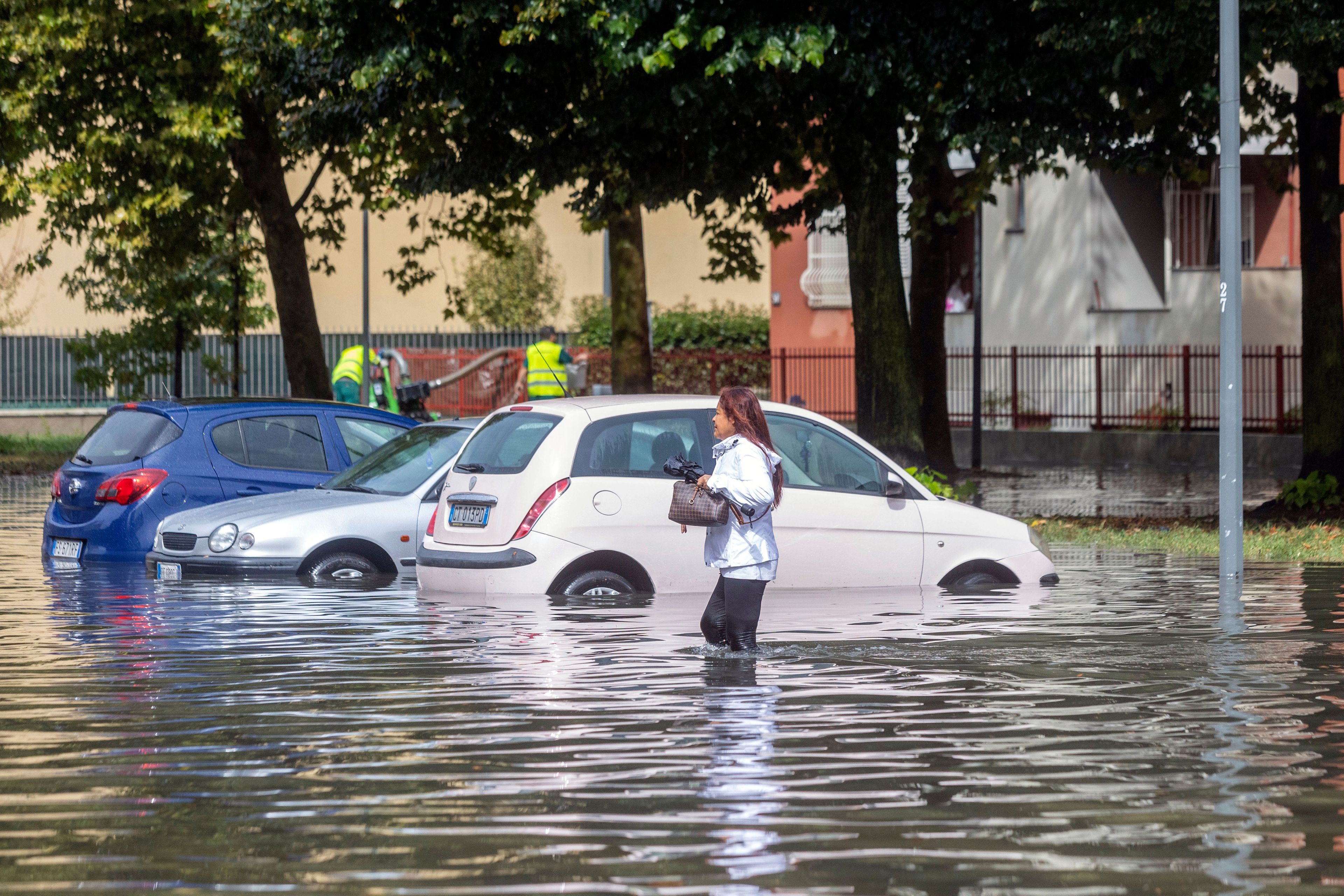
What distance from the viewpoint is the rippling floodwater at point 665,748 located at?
16.8 feet

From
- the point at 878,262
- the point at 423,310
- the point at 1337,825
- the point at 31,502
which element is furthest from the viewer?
the point at 423,310

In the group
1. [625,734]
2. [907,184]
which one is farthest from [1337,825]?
[907,184]

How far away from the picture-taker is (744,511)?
8.77 m

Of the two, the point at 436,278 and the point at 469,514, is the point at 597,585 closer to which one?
the point at 469,514

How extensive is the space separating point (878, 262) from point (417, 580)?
8595 millimetres

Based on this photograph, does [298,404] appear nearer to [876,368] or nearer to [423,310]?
[876,368]

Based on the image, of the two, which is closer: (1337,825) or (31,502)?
(1337,825)

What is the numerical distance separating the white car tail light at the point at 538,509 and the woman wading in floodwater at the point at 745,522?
1.63 meters

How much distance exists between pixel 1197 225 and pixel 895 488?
22.0m

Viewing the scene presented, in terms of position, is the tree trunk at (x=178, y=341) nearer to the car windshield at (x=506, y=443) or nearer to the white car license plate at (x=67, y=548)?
the white car license plate at (x=67, y=548)

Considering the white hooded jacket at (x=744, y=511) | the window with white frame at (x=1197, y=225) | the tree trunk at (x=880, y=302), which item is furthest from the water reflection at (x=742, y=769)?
the window with white frame at (x=1197, y=225)

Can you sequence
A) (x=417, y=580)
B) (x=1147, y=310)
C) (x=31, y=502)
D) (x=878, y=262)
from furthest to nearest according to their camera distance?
1. (x=1147, y=310)
2. (x=31, y=502)
3. (x=878, y=262)
4. (x=417, y=580)

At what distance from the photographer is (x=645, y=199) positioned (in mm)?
19734

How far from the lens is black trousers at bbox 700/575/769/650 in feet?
29.1
